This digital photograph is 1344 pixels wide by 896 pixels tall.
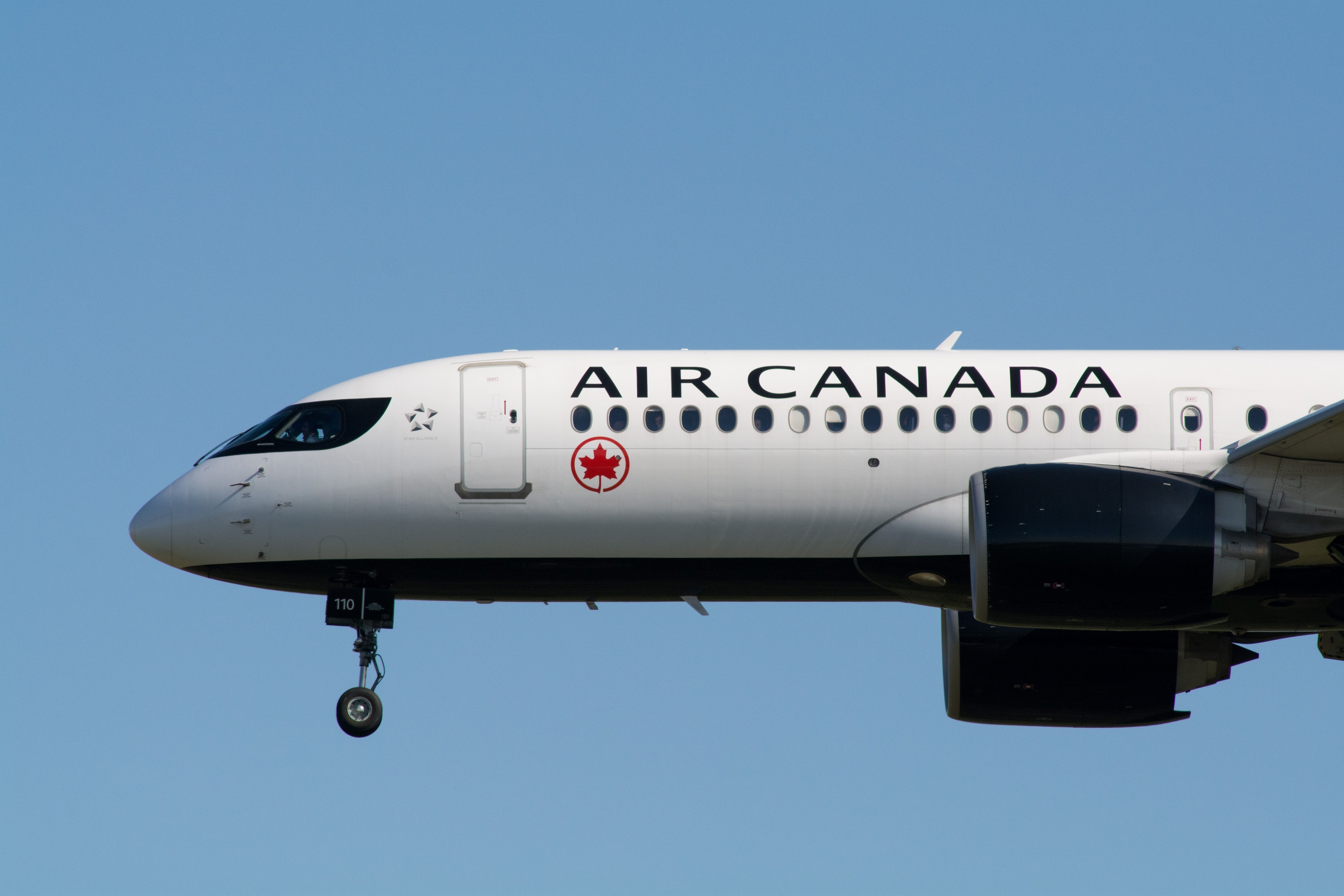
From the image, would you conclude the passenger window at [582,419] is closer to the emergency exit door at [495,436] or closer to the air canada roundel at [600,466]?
the air canada roundel at [600,466]

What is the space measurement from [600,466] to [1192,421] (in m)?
8.28

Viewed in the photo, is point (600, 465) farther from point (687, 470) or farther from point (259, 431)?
point (259, 431)

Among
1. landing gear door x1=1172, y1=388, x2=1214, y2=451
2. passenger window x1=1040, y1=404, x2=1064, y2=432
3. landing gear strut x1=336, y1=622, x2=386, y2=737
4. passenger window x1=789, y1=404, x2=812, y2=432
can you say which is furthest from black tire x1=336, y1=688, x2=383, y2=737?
landing gear door x1=1172, y1=388, x2=1214, y2=451

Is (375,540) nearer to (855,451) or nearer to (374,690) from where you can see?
(374,690)

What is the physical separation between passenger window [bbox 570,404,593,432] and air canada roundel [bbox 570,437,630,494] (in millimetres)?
287

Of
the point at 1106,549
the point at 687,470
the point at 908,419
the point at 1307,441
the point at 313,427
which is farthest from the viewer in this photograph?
the point at 313,427

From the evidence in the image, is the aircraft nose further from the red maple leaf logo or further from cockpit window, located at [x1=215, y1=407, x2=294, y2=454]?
the red maple leaf logo

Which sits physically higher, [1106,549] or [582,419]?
[582,419]

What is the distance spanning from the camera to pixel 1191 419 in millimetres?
26078

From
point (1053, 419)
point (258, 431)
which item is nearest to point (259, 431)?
point (258, 431)

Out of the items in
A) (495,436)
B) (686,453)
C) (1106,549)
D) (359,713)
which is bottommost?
(359,713)

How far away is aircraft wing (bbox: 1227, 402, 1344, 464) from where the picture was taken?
2295 centimetres

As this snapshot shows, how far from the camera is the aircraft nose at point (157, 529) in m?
26.7

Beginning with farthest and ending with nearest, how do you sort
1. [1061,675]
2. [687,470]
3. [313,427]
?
1. [1061,675]
2. [313,427]
3. [687,470]
